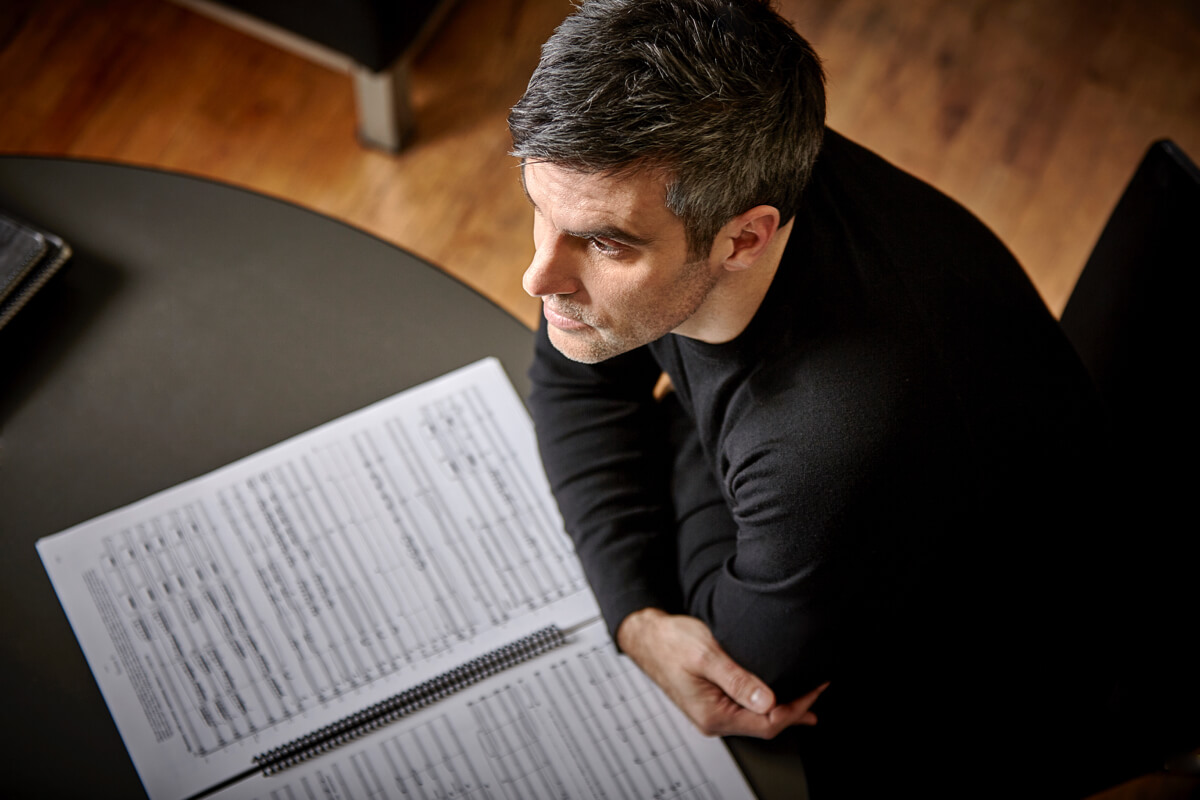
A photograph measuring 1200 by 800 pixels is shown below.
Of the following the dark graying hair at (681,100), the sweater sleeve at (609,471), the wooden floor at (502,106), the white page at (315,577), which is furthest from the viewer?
the wooden floor at (502,106)

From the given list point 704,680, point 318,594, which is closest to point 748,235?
point 704,680

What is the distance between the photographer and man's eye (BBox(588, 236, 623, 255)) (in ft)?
2.90

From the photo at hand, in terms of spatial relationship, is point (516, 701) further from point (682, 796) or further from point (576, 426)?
point (576, 426)

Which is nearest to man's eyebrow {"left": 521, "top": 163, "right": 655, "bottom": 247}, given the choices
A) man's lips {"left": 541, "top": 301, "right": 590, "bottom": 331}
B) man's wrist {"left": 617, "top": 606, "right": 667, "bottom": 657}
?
man's lips {"left": 541, "top": 301, "right": 590, "bottom": 331}

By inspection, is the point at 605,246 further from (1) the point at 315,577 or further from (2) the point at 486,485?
(1) the point at 315,577

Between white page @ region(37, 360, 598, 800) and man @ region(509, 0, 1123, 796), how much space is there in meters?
0.07

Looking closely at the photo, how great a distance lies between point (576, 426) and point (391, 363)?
0.68 ft

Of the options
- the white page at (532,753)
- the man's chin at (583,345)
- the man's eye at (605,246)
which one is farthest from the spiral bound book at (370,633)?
the man's eye at (605,246)

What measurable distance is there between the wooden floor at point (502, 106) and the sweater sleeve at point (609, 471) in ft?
2.66

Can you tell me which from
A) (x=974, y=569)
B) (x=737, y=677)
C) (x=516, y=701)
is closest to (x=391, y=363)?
(x=516, y=701)

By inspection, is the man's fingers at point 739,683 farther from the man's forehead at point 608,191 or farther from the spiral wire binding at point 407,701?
the man's forehead at point 608,191

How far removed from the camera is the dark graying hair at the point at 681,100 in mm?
807

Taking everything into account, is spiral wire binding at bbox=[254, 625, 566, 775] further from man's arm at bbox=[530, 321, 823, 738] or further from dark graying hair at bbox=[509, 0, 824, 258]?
dark graying hair at bbox=[509, 0, 824, 258]

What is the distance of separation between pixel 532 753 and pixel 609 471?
1.04 feet
